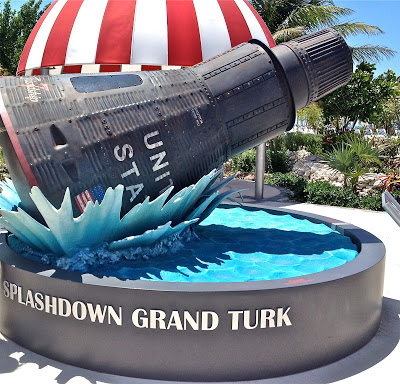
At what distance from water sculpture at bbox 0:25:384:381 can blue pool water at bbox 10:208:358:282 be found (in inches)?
7.7

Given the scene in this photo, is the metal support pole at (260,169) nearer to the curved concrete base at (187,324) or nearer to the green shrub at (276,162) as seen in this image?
the green shrub at (276,162)

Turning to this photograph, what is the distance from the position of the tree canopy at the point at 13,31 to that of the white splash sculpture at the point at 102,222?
2437 centimetres

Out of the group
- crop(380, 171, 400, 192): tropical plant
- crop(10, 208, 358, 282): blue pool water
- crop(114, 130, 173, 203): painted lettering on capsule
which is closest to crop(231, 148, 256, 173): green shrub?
crop(380, 171, 400, 192): tropical plant

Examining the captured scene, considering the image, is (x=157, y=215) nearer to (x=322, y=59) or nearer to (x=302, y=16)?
(x=322, y=59)

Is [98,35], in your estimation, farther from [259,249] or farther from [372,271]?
[372,271]

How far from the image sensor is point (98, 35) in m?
8.67

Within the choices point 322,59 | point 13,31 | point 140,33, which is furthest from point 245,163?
point 13,31

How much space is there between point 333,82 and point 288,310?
2.71 m

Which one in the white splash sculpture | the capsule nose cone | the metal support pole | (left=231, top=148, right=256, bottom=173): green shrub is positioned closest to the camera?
the white splash sculpture

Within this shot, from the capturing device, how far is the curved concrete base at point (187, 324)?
342 centimetres

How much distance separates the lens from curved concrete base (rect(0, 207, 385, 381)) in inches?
134

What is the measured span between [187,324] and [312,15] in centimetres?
1645

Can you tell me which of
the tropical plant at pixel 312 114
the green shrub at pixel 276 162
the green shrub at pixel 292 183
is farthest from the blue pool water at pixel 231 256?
the tropical plant at pixel 312 114

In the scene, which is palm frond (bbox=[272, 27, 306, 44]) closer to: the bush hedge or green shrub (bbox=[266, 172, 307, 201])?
green shrub (bbox=[266, 172, 307, 201])
